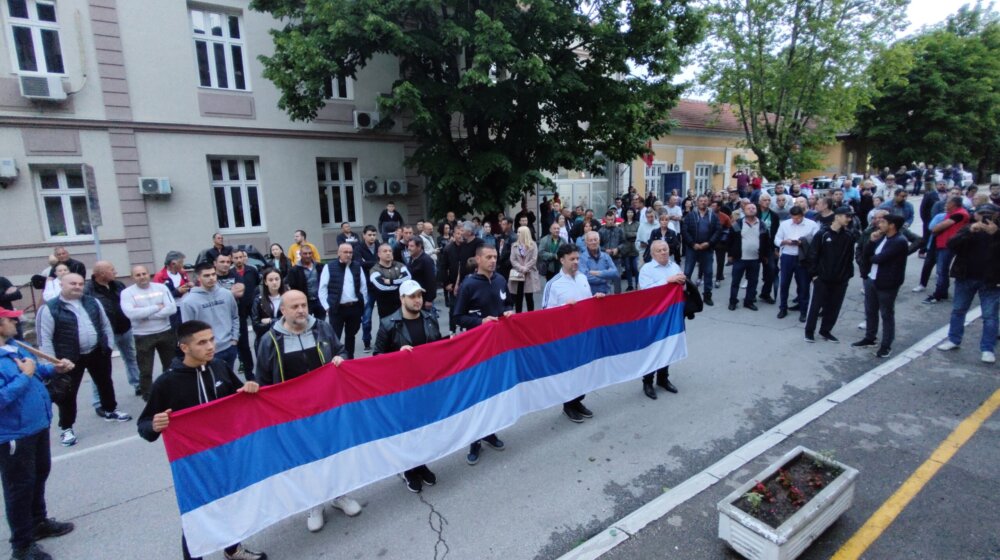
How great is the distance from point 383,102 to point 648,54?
6.45 meters

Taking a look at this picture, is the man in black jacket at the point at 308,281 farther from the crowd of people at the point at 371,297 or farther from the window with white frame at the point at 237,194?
the window with white frame at the point at 237,194

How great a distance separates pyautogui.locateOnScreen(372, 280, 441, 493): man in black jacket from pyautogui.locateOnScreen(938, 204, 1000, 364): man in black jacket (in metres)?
7.04

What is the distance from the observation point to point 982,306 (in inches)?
265

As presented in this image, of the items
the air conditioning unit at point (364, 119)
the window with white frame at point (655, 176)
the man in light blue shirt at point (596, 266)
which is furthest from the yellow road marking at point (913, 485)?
the window with white frame at point (655, 176)

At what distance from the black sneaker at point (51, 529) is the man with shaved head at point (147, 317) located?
7.89ft

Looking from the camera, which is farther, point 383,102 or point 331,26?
point 383,102

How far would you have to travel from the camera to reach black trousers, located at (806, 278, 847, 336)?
7.53 m

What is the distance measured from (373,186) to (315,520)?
41.6ft

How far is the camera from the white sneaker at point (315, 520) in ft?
12.4

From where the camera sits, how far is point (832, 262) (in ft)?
24.4

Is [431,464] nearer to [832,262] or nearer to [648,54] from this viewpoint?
[832,262]

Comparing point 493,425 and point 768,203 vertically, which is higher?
point 768,203

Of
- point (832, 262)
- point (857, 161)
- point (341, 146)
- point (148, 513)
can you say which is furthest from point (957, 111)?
point (148, 513)

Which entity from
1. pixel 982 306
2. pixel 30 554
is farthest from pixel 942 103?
pixel 30 554
